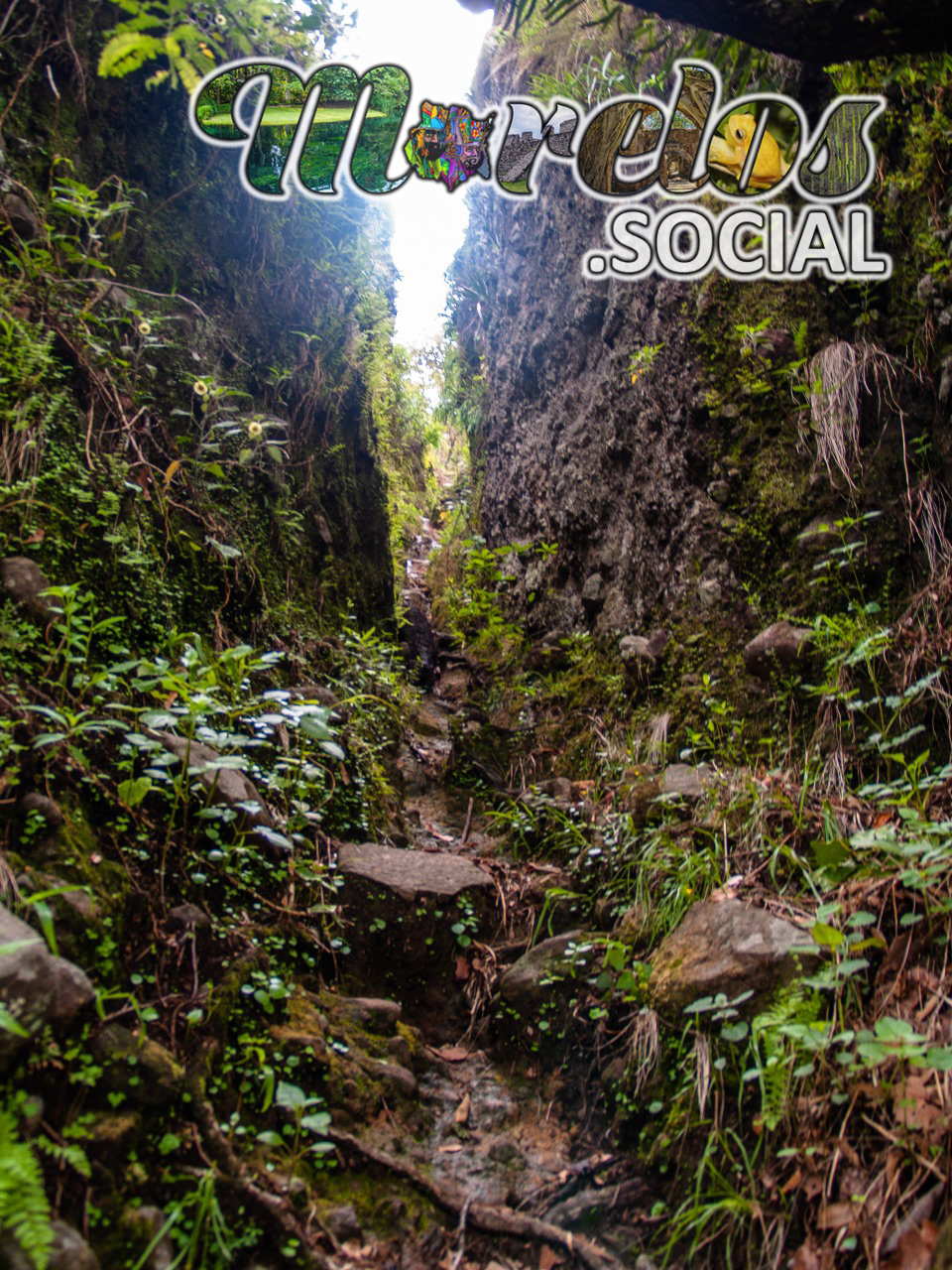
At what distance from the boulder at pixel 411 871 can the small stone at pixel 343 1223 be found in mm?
1195

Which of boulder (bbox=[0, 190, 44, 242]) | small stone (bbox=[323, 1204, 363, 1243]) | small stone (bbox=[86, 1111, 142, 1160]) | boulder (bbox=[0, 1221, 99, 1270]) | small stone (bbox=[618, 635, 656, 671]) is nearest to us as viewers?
boulder (bbox=[0, 1221, 99, 1270])

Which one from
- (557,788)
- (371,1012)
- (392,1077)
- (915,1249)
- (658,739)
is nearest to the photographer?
(915,1249)

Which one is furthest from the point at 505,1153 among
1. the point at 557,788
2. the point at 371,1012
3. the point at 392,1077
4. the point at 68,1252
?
the point at 557,788

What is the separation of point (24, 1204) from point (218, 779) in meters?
1.44

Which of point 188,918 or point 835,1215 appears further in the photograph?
point 188,918

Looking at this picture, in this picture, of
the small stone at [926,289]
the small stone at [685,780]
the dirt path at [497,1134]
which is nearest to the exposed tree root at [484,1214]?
the dirt path at [497,1134]

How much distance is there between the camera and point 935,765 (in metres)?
2.48

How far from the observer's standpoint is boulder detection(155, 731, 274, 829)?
7.95 feet

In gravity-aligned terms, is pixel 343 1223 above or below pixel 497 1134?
above

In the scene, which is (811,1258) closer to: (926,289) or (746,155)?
(926,289)

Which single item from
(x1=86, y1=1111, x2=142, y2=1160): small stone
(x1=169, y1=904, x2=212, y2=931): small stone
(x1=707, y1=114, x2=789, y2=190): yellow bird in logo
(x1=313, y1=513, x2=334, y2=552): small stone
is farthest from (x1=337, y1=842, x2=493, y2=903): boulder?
(x1=707, y1=114, x2=789, y2=190): yellow bird in logo

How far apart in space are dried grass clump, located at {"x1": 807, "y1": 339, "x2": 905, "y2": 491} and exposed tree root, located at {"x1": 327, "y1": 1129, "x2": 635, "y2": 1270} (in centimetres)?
304

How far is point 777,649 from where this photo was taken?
3295mm

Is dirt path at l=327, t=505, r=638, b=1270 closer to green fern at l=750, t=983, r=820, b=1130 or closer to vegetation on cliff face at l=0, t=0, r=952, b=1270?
vegetation on cliff face at l=0, t=0, r=952, b=1270
